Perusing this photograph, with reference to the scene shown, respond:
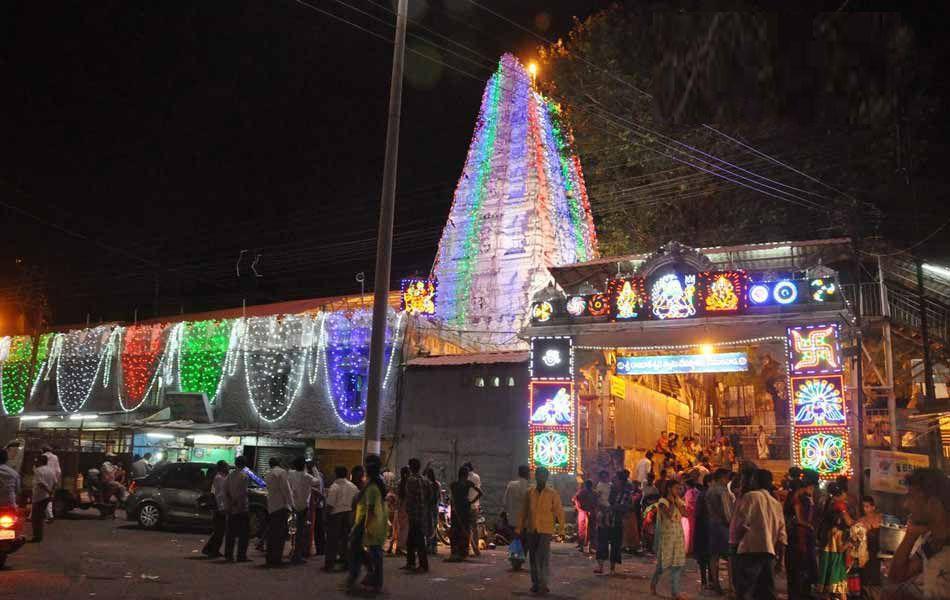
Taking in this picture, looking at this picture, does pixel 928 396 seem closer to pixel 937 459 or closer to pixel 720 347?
pixel 937 459

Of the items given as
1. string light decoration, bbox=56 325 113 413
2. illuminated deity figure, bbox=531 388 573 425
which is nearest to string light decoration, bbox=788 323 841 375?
illuminated deity figure, bbox=531 388 573 425

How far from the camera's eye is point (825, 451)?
16.3 metres

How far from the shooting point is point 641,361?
1920 centimetres

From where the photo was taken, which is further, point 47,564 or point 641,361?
point 641,361

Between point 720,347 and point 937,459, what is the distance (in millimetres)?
5790

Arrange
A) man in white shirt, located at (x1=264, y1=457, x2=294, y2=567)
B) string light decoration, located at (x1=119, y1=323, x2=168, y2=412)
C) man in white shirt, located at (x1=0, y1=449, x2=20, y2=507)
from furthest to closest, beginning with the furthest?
string light decoration, located at (x1=119, y1=323, x2=168, y2=412), man in white shirt, located at (x1=264, y1=457, x2=294, y2=567), man in white shirt, located at (x1=0, y1=449, x2=20, y2=507)

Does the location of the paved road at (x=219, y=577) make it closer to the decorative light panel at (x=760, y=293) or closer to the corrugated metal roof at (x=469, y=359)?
the decorative light panel at (x=760, y=293)

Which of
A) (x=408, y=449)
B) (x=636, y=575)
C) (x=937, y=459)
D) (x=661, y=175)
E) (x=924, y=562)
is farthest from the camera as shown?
(x=661, y=175)

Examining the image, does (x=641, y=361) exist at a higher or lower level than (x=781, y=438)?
higher

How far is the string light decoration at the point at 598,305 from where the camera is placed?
19.4 metres

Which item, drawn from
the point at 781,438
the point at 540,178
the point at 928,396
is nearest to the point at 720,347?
the point at 928,396

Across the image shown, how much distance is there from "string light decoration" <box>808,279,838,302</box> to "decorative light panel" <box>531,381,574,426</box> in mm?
6204

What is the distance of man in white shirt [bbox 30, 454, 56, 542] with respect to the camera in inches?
555

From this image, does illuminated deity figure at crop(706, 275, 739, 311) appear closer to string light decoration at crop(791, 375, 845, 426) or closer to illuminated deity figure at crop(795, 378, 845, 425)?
string light decoration at crop(791, 375, 845, 426)
